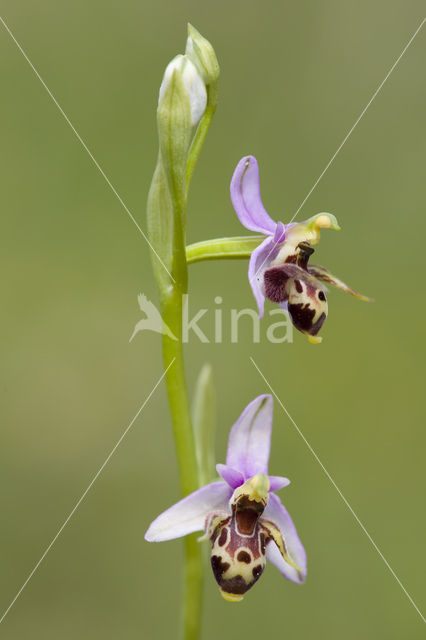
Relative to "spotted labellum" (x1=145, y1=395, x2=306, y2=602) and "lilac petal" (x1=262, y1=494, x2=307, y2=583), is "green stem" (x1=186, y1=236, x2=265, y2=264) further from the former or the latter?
"lilac petal" (x1=262, y1=494, x2=307, y2=583)

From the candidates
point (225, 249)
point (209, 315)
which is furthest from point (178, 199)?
point (209, 315)

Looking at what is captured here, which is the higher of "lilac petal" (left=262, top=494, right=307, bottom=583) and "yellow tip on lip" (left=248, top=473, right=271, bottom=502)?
"yellow tip on lip" (left=248, top=473, right=271, bottom=502)

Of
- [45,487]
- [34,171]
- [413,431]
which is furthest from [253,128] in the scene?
[45,487]

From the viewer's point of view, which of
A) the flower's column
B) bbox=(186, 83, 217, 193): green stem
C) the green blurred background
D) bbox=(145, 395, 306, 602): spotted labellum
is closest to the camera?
bbox=(145, 395, 306, 602): spotted labellum

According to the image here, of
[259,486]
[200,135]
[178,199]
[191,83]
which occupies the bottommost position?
[259,486]

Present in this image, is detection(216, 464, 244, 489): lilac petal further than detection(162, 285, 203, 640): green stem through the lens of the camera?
No

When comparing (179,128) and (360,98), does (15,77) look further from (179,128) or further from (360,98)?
(179,128)

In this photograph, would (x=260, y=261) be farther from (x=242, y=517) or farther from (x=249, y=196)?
(x=242, y=517)

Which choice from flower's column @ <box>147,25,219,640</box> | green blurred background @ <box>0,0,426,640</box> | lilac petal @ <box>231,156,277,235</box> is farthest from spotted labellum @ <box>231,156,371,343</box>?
green blurred background @ <box>0,0,426,640</box>

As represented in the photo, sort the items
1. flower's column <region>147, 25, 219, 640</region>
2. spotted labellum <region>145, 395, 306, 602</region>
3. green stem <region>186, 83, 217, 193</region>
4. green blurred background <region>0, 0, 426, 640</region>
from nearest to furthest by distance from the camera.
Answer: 1. spotted labellum <region>145, 395, 306, 602</region>
2. flower's column <region>147, 25, 219, 640</region>
3. green stem <region>186, 83, 217, 193</region>
4. green blurred background <region>0, 0, 426, 640</region>
